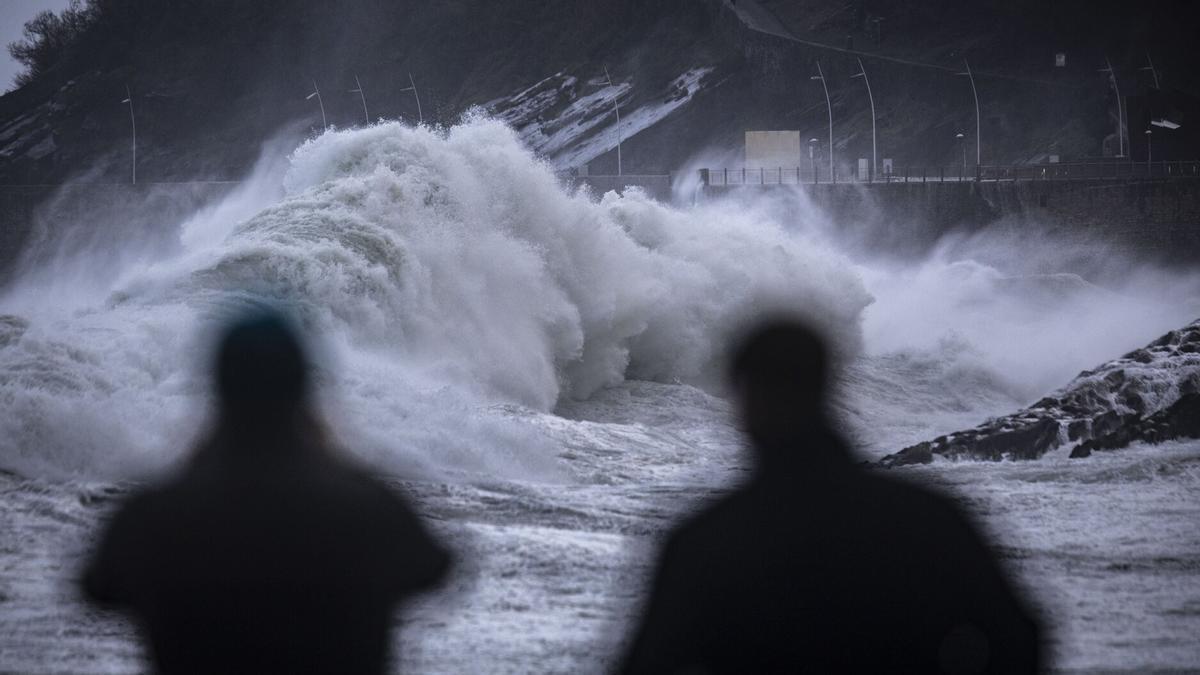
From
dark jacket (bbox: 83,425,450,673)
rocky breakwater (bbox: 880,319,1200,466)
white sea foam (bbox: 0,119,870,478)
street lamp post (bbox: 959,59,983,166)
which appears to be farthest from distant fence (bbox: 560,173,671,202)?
dark jacket (bbox: 83,425,450,673)

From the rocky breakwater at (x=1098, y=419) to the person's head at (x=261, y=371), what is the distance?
466cm

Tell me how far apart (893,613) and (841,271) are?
19.1 metres

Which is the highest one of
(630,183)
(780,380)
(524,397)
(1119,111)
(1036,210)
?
(524,397)

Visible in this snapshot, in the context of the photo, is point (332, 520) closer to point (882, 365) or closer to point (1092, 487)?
point (1092, 487)

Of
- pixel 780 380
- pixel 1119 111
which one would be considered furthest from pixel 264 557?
pixel 1119 111

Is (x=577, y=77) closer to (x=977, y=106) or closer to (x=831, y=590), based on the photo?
(x=977, y=106)

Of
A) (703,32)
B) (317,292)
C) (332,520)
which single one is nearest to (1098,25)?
(703,32)

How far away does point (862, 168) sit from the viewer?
43344 mm

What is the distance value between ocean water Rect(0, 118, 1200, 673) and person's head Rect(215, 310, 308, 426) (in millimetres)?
202

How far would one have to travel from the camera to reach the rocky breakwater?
1175 centimetres

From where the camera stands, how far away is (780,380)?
1941cm

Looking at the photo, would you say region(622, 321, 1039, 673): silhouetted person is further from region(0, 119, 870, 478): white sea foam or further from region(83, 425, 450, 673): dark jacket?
region(0, 119, 870, 478): white sea foam

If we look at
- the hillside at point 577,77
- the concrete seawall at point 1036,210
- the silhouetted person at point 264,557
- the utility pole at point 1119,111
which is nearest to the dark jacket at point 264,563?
the silhouetted person at point 264,557

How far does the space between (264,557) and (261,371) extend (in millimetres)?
4092
